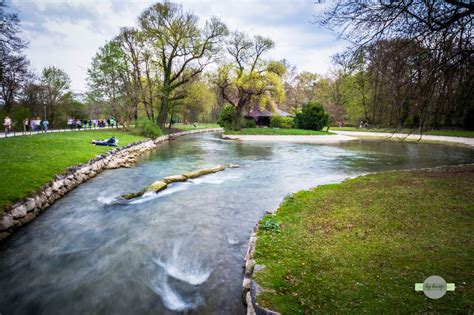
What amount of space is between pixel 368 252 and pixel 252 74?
109 ft

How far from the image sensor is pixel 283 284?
3852mm

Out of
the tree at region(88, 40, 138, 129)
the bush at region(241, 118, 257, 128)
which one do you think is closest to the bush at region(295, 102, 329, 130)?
the bush at region(241, 118, 257, 128)

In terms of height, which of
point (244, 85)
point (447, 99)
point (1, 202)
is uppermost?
point (244, 85)

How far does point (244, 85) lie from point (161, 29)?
11981mm

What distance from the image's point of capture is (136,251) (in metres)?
6.05

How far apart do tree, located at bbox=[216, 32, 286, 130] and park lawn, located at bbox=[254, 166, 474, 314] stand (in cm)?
2958

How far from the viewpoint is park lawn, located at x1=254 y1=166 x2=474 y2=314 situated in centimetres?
335

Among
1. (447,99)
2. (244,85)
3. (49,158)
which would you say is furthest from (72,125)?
(447,99)

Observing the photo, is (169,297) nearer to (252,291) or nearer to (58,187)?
(252,291)

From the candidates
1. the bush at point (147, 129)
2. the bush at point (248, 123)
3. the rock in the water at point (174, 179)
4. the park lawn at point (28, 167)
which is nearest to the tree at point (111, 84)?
the bush at point (147, 129)

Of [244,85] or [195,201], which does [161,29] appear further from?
[195,201]

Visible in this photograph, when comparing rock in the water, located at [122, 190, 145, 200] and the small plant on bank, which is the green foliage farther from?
the small plant on bank

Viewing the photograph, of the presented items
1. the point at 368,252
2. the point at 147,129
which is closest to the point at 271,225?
the point at 368,252

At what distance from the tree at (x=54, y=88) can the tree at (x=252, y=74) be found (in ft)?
75.7
